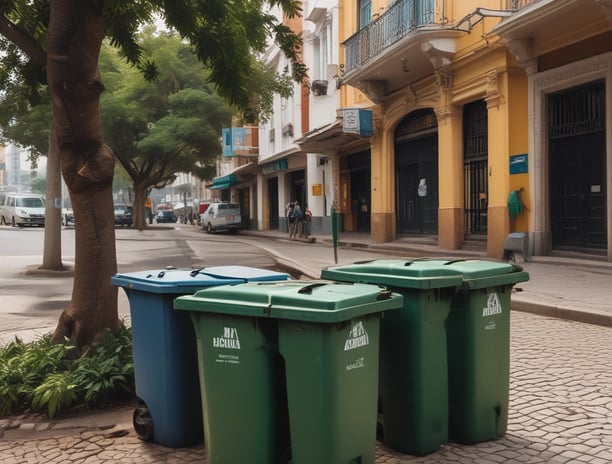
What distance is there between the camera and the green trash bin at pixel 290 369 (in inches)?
114

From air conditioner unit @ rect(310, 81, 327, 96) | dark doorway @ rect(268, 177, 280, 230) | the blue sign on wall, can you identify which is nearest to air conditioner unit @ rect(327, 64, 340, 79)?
air conditioner unit @ rect(310, 81, 327, 96)

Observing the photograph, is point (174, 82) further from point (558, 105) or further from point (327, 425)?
point (327, 425)

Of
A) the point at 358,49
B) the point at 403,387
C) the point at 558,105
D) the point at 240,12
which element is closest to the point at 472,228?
the point at 558,105

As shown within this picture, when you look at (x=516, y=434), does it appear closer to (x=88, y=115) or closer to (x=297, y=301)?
(x=297, y=301)

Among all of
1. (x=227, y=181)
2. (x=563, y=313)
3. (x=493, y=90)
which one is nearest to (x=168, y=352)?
(x=563, y=313)

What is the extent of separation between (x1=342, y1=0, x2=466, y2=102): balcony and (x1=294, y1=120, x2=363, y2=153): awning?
2.47 metres

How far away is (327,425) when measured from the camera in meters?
2.89

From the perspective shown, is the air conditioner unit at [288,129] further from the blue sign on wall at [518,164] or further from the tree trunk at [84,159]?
the tree trunk at [84,159]

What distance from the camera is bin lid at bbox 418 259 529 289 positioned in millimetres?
3674

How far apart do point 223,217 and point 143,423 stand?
33417 mm

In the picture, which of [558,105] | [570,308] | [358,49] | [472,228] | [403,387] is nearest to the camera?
[403,387]

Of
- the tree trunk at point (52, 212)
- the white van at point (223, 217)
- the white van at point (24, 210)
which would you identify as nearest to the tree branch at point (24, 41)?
the tree trunk at point (52, 212)

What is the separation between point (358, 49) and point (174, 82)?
69.1 ft

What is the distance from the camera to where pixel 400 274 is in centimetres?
365
